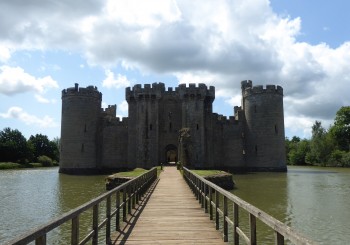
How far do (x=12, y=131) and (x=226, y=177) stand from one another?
56810mm

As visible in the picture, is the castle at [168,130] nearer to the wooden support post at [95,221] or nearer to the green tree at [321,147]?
the green tree at [321,147]

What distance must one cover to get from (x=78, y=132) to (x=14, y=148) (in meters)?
26.5

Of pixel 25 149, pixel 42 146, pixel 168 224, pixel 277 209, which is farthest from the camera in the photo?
pixel 42 146

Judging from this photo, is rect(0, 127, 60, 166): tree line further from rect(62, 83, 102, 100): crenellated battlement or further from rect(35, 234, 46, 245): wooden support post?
rect(35, 234, 46, 245): wooden support post

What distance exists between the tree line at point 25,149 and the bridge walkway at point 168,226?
58366 millimetres

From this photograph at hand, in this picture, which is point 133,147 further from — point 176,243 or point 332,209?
point 176,243

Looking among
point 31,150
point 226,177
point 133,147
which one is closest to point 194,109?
point 133,147

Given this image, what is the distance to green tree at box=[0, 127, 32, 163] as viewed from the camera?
210 feet

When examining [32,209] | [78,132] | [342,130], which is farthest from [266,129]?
[32,209]

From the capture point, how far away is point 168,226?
323 inches

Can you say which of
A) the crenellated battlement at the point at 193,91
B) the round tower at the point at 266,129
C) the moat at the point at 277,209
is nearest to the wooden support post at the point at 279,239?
the moat at the point at 277,209

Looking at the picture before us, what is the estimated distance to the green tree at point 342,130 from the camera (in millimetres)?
62666

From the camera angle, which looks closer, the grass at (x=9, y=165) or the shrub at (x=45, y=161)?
the grass at (x=9, y=165)

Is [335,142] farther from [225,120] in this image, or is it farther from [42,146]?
[42,146]
